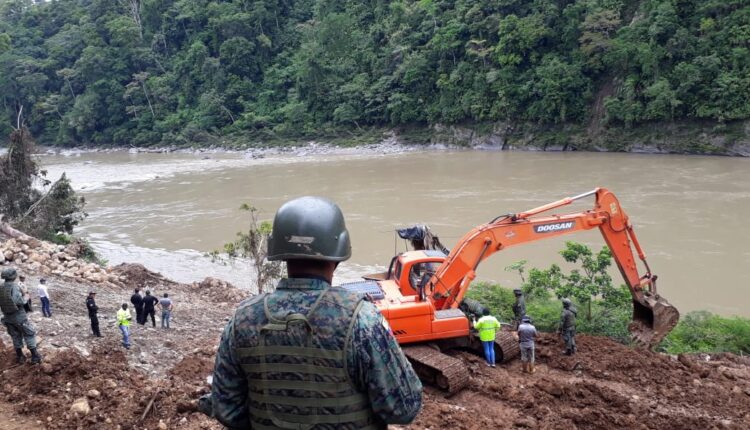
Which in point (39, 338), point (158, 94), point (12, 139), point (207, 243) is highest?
point (158, 94)

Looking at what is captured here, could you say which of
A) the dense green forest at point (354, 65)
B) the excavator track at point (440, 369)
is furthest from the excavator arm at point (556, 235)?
the dense green forest at point (354, 65)

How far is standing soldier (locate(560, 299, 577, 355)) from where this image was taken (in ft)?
27.1

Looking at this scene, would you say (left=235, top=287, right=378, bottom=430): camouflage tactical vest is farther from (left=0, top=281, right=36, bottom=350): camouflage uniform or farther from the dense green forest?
the dense green forest

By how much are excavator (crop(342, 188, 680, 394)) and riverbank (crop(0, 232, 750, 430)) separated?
0.35m

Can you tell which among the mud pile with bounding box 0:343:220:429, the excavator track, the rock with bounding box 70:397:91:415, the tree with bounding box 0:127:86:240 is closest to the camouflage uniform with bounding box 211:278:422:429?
the mud pile with bounding box 0:343:220:429

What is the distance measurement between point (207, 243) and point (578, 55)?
34.6 m

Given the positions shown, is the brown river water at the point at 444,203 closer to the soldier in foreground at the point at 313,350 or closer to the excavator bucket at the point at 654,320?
the excavator bucket at the point at 654,320

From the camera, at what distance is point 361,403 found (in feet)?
6.48

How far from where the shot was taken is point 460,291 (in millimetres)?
8305

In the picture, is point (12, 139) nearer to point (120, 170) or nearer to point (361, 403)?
point (361, 403)

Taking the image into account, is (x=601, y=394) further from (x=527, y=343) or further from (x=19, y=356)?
(x=19, y=356)

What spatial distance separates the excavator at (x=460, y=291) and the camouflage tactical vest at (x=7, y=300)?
4.18m

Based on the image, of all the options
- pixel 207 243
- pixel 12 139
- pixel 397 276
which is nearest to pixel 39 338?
pixel 397 276

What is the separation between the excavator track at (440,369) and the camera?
7039 millimetres
